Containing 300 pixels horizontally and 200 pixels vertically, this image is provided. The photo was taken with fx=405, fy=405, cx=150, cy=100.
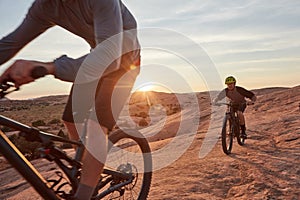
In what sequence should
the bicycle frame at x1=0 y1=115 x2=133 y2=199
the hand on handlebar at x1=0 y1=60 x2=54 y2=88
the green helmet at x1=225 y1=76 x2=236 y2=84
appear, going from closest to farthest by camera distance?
the hand on handlebar at x1=0 y1=60 x2=54 y2=88 < the bicycle frame at x1=0 y1=115 x2=133 y2=199 < the green helmet at x1=225 y1=76 x2=236 y2=84

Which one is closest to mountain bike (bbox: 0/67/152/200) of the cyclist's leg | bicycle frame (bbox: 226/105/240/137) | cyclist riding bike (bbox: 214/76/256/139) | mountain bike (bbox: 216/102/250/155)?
the cyclist's leg

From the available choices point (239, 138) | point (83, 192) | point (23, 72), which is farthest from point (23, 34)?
point (239, 138)

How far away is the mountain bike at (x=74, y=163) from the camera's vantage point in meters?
2.54

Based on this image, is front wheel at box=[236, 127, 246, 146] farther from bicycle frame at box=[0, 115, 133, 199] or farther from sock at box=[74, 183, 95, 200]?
sock at box=[74, 183, 95, 200]

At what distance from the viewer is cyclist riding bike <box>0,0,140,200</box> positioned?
262 cm

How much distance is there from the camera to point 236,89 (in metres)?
9.37

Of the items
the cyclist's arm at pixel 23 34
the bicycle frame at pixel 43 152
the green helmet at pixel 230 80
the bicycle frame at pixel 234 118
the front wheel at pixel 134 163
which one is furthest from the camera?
the green helmet at pixel 230 80

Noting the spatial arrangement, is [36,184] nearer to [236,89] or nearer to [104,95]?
[104,95]

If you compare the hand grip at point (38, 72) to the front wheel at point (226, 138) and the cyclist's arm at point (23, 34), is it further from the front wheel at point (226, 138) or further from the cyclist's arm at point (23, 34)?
the front wheel at point (226, 138)

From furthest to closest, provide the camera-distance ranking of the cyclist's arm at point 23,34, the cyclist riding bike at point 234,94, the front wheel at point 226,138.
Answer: the cyclist riding bike at point 234,94, the front wheel at point 226,138, the cyclist's arm at point 23,34

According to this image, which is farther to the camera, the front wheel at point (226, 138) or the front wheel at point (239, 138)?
the front wheel at point (239, 138)

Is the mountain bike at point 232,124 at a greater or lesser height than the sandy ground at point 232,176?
greater

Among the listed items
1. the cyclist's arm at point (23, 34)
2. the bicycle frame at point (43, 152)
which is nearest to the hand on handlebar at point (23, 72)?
the bicycle frame at point (43, 152)


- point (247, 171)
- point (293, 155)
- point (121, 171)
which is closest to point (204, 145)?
point (293, 155)
